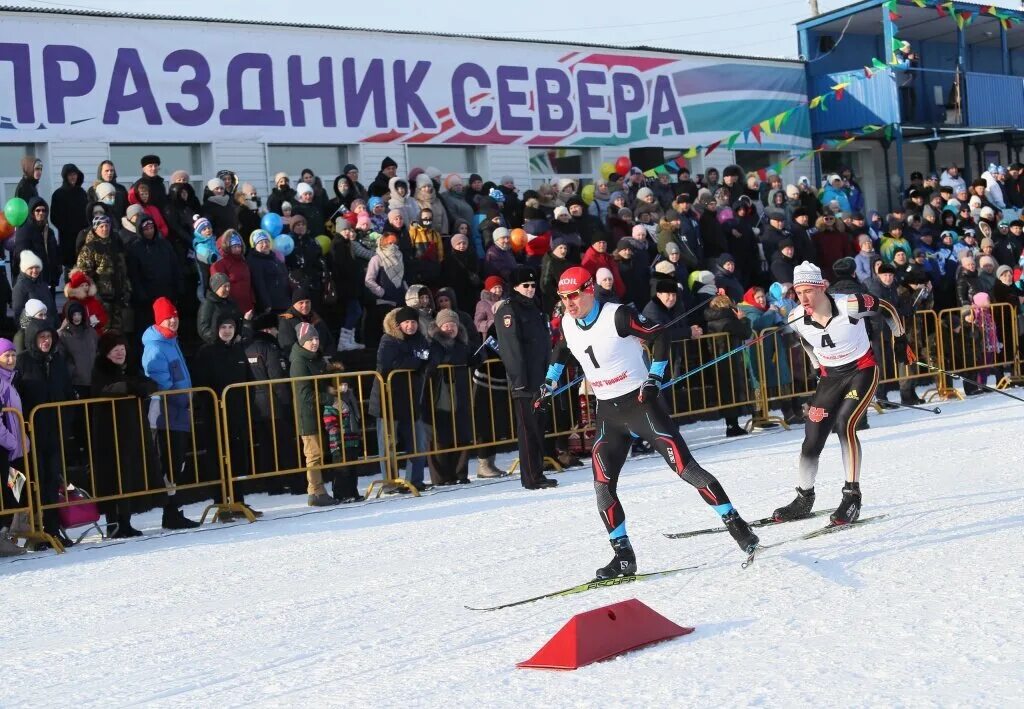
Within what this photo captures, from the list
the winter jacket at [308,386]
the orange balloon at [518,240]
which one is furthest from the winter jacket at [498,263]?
the winter jacket at [308,386]

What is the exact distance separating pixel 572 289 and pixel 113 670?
3.45m

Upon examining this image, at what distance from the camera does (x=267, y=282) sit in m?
14.1

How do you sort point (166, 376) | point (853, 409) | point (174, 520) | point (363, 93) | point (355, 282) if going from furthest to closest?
point (363, 93)
point (355, 282)
point (166, 376)
point (174, 520)
point (853, 409)

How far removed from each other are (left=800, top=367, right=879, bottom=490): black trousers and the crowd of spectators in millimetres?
878

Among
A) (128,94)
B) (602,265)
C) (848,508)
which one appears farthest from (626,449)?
(128,94)

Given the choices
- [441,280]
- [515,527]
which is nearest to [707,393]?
[441,280]

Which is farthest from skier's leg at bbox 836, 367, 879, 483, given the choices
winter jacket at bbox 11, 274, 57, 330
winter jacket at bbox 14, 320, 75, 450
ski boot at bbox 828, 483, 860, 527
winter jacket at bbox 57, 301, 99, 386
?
winter jacket at bbox 11, 274, 57, 330

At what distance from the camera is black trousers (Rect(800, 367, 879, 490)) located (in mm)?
9906

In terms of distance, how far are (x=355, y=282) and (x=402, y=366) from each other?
82.1 inches

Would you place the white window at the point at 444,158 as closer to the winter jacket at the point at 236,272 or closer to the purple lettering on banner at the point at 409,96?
the purple lettering on banner at the point at 409,96

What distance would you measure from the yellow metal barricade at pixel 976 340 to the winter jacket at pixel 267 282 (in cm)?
935

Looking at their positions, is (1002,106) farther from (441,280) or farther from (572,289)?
(572,289)

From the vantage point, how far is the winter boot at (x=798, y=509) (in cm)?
974

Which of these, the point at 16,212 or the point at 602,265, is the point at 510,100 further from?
the point at 16,212
